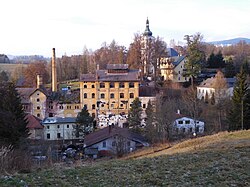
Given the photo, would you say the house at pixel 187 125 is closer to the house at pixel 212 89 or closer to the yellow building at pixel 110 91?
the house at pixel 212 89

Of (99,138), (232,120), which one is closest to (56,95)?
(99,138)

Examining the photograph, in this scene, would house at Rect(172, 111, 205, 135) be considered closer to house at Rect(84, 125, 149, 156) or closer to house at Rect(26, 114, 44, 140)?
house at Rect(84, 125, 149, 156)

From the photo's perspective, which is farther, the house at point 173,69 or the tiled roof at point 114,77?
the house at point 173,69

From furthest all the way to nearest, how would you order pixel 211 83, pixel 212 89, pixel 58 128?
pixel 211 83, pixel 212 89, pixel 58 128

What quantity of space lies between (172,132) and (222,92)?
10.6 metres

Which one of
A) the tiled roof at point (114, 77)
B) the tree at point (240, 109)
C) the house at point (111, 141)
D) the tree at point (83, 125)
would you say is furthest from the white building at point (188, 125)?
the tiled roof at point (114, 77)

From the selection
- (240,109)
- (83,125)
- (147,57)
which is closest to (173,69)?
(147,57)

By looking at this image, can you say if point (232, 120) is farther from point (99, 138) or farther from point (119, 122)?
point (119, 122)

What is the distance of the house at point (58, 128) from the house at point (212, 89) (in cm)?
1567

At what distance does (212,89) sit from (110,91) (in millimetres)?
11968

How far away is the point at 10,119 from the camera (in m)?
22.5

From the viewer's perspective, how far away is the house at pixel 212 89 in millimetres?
40056

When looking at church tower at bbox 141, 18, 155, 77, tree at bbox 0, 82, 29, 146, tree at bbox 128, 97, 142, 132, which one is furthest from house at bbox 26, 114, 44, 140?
church tower at bbox 141, 18, 155, 77

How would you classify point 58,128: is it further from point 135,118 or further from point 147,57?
point 147,57
